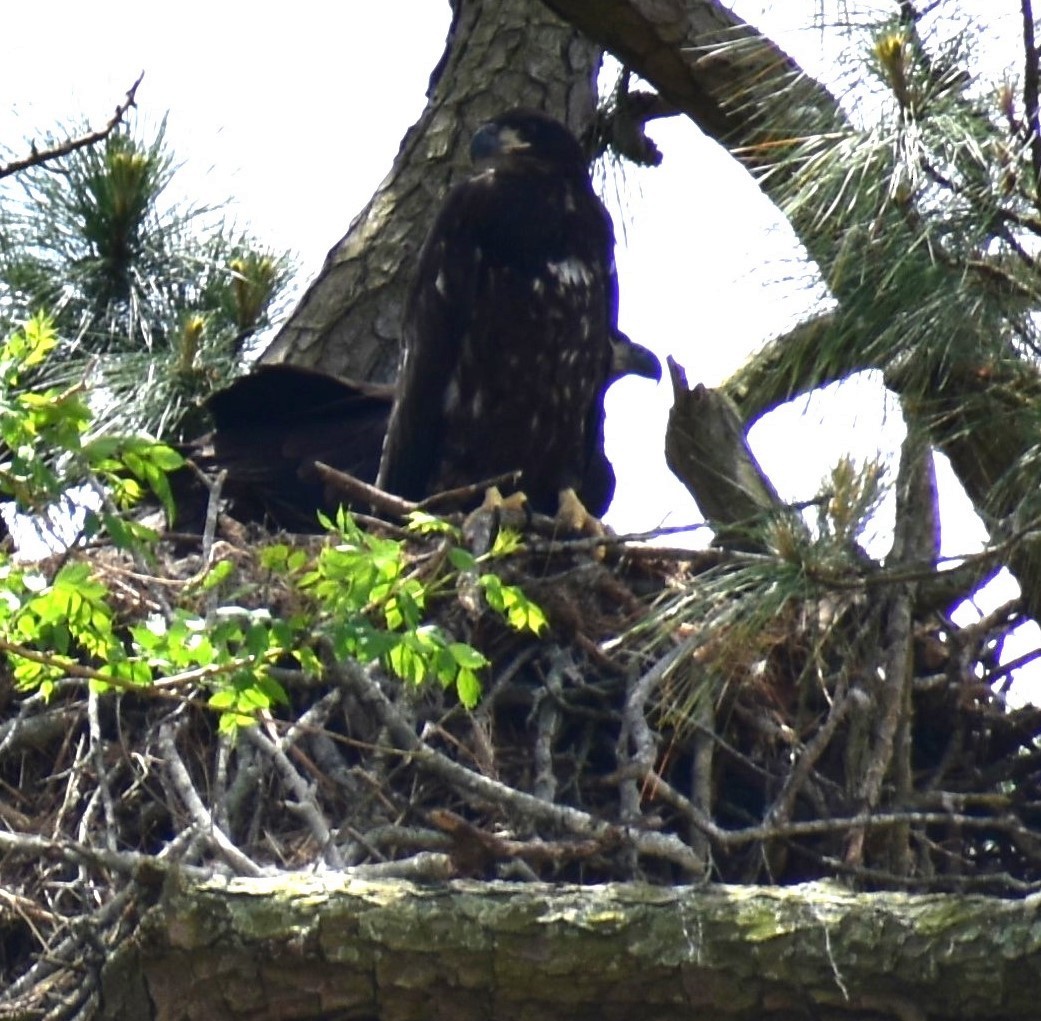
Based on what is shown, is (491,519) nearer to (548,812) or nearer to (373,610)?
(548,812)

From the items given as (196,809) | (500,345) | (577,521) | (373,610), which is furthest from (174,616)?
(500,345)

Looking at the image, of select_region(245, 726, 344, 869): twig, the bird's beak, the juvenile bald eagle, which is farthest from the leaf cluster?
the bird's beak

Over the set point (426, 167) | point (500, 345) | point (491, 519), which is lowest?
point (491, 519)

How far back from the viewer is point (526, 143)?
21.2ft

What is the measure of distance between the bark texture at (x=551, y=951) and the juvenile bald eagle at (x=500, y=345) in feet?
8.75

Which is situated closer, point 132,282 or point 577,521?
point 577,521

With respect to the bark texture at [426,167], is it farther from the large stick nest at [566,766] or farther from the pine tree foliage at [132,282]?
the large stick nest at [566,766]

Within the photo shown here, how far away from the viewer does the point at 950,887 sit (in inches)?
169

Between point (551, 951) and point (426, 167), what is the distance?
4.66 meters

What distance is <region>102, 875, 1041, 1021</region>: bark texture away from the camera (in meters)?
3.44

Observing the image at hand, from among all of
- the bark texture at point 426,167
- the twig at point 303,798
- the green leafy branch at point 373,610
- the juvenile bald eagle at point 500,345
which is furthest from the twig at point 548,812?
the bark texture at point 426,167

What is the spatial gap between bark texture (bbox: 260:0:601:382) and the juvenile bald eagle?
1.19m

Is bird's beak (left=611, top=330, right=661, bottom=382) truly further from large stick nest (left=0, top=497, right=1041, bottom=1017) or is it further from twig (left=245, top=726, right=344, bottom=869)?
twig (left=245, top=726, right=344, bottom=869)

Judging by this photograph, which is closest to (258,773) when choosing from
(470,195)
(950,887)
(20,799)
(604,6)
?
(20,799)
